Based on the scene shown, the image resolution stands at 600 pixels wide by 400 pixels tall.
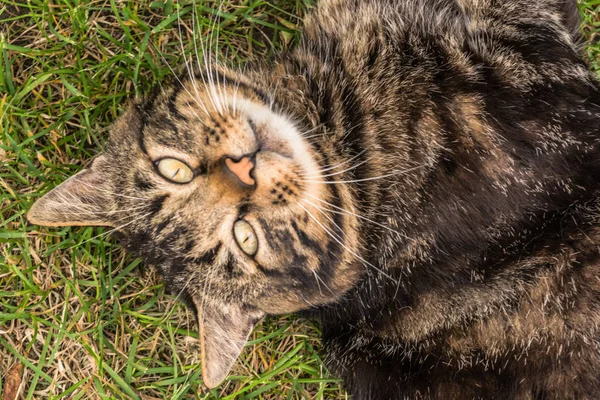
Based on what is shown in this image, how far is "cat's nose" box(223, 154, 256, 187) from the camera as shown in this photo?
2.18 meters

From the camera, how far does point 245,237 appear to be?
2279mm

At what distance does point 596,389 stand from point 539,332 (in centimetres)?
30

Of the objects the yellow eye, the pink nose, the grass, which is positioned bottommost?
the grass

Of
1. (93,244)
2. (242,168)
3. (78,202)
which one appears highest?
(242,168)

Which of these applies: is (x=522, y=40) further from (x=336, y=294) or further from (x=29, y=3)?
(x=29, y=3)

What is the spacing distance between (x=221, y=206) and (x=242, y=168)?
0.19m

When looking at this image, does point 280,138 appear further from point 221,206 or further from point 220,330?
point 220,330

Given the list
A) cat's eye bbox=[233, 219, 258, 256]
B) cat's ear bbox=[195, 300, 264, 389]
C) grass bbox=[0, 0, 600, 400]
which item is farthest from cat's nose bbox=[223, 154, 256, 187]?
grass bbox=[0, 0, 600, 400]

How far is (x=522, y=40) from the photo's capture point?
2.44 m

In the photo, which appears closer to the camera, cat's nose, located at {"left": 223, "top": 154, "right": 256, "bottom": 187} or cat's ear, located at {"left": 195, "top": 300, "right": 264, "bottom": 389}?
cat's nose, located at {"left": 223, "top": 154, "right": 256, "bottom": 187}

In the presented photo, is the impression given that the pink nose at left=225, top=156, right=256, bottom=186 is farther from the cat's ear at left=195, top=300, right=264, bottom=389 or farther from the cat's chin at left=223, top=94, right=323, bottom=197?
the cat's ear at left=195, top=300, right=264, bottom=389

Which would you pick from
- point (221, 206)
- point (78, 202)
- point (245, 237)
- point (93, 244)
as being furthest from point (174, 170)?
point (93, 244)

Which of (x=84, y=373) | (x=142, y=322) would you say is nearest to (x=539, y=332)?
(x=142, y=322)

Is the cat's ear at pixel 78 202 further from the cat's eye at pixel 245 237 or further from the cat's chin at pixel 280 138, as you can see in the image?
the cat's chin at pixel 280 138
